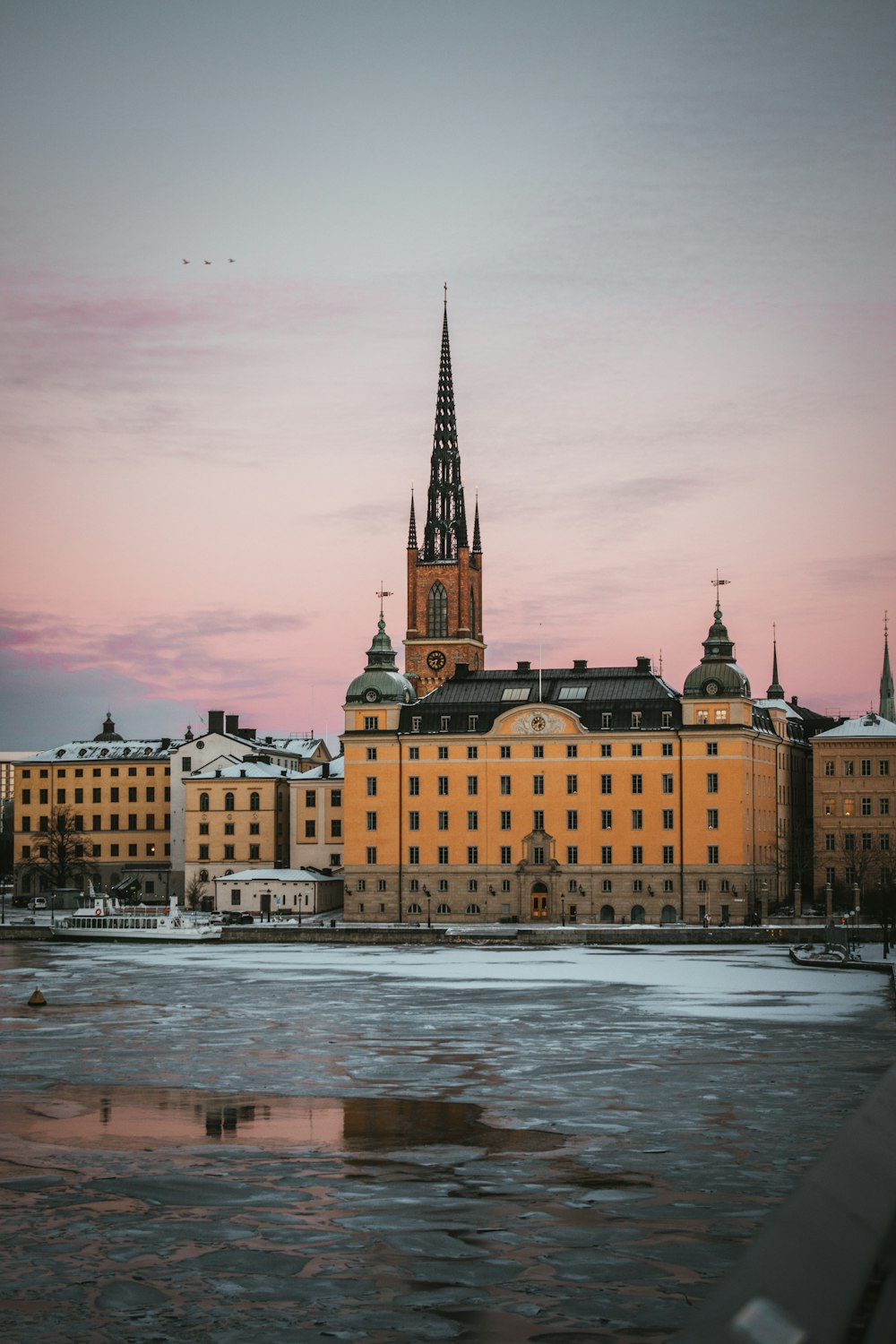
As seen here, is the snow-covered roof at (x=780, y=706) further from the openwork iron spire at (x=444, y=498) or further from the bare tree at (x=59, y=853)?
the bare tree at (x=59, y=853)

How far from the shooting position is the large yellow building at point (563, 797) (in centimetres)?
10456

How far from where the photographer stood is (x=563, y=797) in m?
107

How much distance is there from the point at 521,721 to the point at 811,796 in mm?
29290

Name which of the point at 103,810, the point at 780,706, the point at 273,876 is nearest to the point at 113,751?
the point at 103,810

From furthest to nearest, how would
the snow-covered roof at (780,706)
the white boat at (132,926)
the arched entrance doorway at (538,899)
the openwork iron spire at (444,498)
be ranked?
the openwork iron spire at (444,498)
the snow-covered roof at (780,706)
the arched entrance doorway at (538,899)
the white boat at (132,926)

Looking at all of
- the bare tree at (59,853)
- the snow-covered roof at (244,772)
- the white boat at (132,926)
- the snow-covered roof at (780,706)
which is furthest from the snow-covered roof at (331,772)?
the snow-covered roof at (780,706)

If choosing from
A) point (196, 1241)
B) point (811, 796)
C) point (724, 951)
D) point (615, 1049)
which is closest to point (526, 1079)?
point (615, 1049)

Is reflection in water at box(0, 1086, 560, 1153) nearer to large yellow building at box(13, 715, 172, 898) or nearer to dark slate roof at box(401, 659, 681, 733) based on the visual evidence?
dark slate roof at box(401, 659, 681, 733)

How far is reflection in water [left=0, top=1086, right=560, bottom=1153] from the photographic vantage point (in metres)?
26.3

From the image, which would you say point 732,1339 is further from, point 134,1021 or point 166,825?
point 166,825

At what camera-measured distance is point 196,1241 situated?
18.9m

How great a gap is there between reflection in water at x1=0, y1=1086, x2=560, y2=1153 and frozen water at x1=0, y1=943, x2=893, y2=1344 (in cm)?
10

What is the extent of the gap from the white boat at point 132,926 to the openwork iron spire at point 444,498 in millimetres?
45964

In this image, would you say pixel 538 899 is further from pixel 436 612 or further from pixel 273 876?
pixel 436 612
